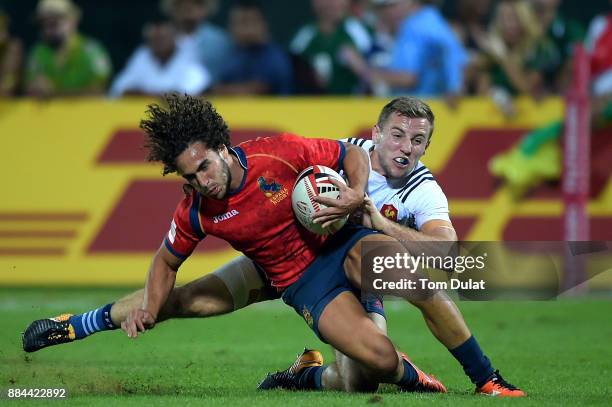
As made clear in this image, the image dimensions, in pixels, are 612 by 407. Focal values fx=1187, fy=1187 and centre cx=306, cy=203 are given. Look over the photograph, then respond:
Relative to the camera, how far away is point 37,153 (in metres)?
13.1

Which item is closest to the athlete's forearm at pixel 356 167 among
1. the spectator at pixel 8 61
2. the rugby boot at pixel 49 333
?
the rugby boot at pixel 49 333

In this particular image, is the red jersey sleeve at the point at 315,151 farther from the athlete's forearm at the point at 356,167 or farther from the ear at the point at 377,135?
the ear at the point at 377,135

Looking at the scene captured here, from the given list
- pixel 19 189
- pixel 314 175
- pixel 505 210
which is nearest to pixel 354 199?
pixel 314 175

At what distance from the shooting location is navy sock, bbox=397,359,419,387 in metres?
7.08

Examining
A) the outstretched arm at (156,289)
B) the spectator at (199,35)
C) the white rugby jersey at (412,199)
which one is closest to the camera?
the outstretched arm at (156,289)

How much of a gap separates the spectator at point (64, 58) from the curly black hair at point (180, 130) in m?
7.03

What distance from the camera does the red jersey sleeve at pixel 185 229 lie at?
6992mm

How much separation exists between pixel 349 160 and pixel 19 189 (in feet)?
22.2

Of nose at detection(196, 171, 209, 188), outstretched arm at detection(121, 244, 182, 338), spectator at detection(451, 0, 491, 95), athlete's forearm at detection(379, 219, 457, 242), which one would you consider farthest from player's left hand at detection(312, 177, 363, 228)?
spectator at detection(451, 0, 491, 95)

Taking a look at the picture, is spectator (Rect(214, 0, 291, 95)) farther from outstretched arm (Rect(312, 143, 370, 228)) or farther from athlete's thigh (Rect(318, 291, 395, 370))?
athlete's thigh (Rect(318, 291, 395, 370))

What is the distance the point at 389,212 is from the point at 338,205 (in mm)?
722

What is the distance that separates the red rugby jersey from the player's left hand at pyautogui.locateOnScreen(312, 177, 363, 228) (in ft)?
1.05

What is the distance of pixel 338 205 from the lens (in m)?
6.79

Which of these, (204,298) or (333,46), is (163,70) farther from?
(204,298)
